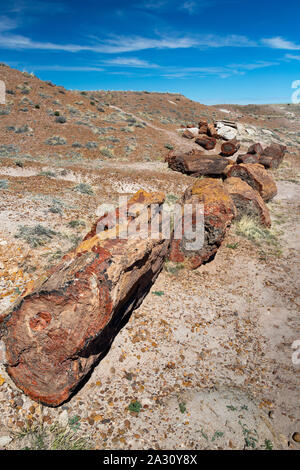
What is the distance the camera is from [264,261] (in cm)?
775

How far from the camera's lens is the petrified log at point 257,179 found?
12.0 metres

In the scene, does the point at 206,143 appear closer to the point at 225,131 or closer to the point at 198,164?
the point at 225,131

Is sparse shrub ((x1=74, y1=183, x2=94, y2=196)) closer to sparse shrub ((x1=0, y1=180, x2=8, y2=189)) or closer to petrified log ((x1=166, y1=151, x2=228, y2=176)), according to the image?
sparse shrub ((x1=0, y1=180, x2=8, y2=189))

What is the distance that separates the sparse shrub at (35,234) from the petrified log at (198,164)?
10412 mm

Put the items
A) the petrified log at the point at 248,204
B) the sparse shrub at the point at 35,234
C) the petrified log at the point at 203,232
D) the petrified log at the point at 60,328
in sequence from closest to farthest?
the petrified log at the point at 60,328 → the sparse shrub at the point at 35,234 → the petrified log at the point at 203,232 → the petrified log at the point at 248,204

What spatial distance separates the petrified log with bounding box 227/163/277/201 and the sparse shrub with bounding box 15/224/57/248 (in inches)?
366

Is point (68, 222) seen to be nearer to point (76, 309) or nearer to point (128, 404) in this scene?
point (76, 309)

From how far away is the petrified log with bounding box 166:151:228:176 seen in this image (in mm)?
14930

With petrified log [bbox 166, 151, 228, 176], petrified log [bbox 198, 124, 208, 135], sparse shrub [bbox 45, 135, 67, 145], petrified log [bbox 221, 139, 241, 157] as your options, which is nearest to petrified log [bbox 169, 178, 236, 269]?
petrified log [bbox 166, 151, 228, 176]

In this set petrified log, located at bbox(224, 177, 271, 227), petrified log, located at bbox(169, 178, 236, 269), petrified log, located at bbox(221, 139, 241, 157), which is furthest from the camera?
petrified log, located at bbox(221, 139, 241, 157)

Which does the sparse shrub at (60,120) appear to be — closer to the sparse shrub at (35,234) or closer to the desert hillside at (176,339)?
the desert hillside at (176,339)

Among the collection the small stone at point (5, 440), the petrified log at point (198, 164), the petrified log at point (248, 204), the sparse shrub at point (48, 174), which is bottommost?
the small stone at point (5, 440)

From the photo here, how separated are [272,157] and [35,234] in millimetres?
17860

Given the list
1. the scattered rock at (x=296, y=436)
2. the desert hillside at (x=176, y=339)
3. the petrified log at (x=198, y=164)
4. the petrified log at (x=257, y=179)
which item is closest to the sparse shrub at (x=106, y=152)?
the petrified log at (x=198, y=164)
